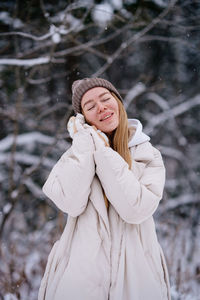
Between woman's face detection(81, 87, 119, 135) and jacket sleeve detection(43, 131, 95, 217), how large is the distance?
0.13 metres

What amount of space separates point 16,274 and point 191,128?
2663 mm

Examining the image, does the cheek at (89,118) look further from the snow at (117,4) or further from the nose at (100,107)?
the snow at (117,4)

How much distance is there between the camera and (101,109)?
104 centimetres

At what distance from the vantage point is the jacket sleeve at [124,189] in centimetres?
86

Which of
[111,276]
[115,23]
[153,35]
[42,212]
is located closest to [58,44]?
[115,23]

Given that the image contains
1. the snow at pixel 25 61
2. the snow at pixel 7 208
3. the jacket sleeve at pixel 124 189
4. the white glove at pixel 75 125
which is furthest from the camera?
the snow at pixel 25 61

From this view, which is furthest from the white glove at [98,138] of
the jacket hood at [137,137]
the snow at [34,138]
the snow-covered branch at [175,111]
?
the snow-covered branch at [175,111]

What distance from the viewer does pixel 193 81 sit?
3.49m

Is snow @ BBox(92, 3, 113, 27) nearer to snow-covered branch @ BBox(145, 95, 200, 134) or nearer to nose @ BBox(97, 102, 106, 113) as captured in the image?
snow-covered branch @ BBox(145, 95, 200, 134)

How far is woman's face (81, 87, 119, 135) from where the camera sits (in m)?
1.04

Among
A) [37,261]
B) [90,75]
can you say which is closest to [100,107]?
[37,261]

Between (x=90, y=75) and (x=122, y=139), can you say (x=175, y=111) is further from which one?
(x=122, y=139)

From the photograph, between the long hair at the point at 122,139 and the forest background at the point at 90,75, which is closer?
the long hair at the point at 122,139

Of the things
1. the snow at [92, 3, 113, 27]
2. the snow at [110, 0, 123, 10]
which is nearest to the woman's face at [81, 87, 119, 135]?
the snow at [92, 3, 113, 27]
